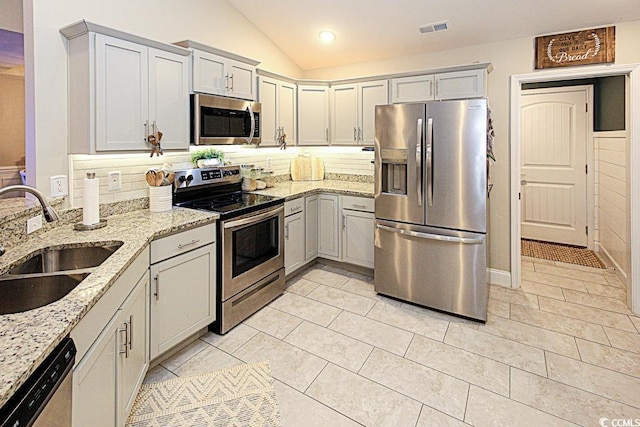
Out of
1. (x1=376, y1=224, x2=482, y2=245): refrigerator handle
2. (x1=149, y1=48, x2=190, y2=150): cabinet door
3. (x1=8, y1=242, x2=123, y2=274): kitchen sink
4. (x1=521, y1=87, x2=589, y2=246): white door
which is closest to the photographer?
(x1=8, y1=242, x2=123, y2=274): kitchen sink

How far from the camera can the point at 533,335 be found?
2711 millimetres

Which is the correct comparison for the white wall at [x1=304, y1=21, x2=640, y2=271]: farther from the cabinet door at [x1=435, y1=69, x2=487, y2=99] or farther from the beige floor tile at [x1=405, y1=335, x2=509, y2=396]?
the beige floor tile at [x1=405, y1=335, x2=509, y2=396]

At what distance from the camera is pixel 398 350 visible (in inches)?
99.3

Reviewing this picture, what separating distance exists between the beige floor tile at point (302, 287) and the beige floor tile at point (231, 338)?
31.4 inches

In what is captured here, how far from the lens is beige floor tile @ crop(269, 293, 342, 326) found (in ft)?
9.80

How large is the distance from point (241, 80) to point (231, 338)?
7.24 feet

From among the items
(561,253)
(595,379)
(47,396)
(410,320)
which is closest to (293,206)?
(410,320)

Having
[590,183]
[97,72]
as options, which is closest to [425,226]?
[97,72]

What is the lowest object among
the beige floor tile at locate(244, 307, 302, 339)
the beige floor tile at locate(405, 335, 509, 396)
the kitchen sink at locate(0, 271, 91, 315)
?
the beige floor tile at locate(405, 335, 509, 396)

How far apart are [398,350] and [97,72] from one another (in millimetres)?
2657

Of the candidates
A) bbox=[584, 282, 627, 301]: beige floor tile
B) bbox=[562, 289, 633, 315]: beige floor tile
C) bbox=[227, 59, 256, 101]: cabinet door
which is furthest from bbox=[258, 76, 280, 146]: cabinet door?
bbox=[584, 282, 627, 301]: beige floor tile

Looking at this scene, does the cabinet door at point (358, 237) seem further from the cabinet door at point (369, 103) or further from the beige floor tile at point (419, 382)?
the beige floor tile at point (419, 382)

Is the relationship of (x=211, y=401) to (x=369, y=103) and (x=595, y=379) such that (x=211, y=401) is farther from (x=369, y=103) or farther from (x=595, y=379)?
(x=369, y=103)

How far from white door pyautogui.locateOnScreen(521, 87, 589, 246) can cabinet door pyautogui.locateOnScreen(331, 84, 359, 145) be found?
2.77 meters
